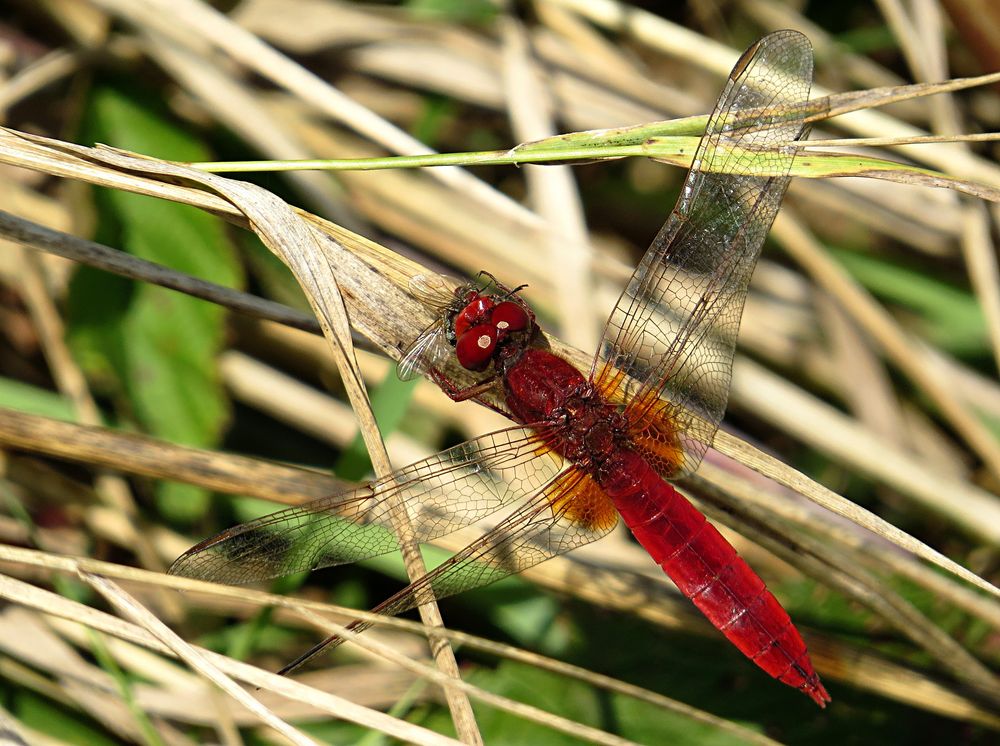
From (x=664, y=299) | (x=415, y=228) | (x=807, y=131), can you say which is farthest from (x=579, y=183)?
(x=807, y=131)

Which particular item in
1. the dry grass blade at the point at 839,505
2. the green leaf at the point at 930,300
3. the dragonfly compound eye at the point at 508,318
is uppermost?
the green leaf at the point at 930,300

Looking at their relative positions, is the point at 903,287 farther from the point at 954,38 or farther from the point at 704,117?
the point at 704,117

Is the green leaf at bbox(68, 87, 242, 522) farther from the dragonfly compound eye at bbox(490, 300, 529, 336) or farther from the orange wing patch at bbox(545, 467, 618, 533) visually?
the orange wing patch at bbox(545, 467, 618, 533)

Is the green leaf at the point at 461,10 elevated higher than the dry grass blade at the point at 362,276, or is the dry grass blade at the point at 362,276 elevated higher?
the green leaf at the point at 461,10

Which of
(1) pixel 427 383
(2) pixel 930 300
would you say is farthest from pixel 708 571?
(2) pixel 930 300

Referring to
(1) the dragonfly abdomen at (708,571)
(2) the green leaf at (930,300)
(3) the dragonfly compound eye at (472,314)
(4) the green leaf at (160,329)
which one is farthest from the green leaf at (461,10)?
(1) the dragonfly abdomen at (708,571)

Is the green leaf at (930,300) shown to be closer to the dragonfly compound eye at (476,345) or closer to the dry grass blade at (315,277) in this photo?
the dragonfly compound eye at (476,345)

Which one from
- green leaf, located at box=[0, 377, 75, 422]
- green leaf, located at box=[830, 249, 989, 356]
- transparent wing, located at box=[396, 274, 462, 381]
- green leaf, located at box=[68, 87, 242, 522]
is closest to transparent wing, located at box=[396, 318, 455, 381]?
transparent wing, located at box=[396, 274, 462, 381]
